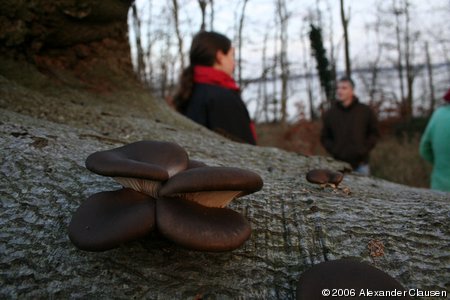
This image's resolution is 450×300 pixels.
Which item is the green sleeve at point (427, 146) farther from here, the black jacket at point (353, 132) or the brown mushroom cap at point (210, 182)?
the brown mushroom cap at point (210, 182)

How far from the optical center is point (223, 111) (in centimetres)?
386

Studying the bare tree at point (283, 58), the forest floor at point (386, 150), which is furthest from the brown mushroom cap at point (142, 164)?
the bare tree at point (283, 58)

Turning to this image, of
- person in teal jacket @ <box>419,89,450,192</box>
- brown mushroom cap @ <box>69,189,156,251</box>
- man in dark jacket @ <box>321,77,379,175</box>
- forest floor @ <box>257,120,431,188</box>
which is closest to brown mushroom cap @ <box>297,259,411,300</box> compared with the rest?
brown mushroom cap @ <box>69,189,156,251</box>

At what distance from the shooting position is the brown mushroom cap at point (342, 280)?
971 millimetres

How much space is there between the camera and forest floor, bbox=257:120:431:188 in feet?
34.6

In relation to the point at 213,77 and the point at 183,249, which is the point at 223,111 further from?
the point at 183,249

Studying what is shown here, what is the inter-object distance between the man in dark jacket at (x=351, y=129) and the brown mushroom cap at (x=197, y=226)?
5.54 meters

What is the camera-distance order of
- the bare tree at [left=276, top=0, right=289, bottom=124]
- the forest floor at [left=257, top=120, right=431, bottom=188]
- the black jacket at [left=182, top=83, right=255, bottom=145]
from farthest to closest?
the bare tree at [left=276, top=0, right=289, bottom=124]
the forest floor at [left=257, top=120, right=431, bottom=188]
the black jacket at [left=182, top=83, right=255, bottom=145]

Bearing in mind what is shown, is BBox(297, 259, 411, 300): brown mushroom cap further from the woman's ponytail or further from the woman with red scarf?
the woman's ponytail

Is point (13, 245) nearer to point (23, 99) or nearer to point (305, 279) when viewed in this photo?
point (305, 279)

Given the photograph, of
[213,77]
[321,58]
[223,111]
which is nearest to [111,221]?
[223,111]

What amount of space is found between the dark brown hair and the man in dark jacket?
328cm

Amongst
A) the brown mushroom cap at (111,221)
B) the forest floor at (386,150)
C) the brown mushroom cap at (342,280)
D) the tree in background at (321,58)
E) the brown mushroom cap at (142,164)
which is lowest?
the forest floor at (386,150)

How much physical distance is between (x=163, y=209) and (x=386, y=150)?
15097mm
